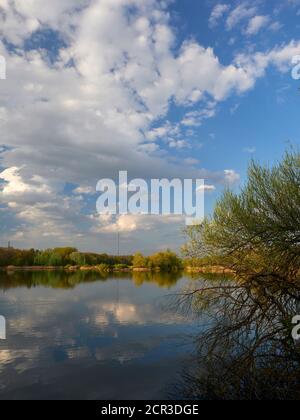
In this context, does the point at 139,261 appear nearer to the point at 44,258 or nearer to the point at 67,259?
the point at 67,259

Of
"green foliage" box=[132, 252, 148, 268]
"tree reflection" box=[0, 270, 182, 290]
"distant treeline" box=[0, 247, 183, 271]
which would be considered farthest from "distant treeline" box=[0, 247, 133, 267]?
"tree reflection" box=[0, 270, 182, 290]

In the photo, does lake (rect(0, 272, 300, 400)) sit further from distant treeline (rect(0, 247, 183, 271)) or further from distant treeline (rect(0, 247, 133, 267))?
distant treeline (rect(0, 247, 133, 267))

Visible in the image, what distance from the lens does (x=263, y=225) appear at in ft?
39.8

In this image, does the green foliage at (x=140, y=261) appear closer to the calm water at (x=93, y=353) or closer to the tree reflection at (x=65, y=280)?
the tree reflection at (x=65, y=280)

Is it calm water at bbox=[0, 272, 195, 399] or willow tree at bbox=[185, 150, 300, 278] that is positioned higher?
willow tree at bbox=[185, 150, 300, 278]

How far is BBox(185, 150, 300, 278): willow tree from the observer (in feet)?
38.6

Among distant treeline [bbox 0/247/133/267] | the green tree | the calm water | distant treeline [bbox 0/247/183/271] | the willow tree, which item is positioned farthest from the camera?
distant treeline [bbox 0/247/133/267]

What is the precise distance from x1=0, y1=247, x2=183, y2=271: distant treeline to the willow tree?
254ft

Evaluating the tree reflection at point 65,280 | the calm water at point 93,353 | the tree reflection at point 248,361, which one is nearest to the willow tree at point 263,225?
the tree reflection at point 248,361

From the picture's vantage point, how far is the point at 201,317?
17.8m

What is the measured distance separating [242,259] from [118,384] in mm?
6660

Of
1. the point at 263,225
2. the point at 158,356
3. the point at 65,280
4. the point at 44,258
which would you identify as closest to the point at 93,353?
the point at 158,356

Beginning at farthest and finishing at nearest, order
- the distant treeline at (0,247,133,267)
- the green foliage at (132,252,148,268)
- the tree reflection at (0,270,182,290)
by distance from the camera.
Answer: the distant treeline at (0,247,133,267), the green foliage at (132,252,148,268), the tree reflection at (0,270,182,290)
